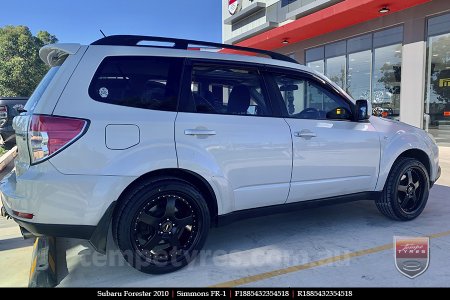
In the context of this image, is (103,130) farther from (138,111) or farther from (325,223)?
(325,223)

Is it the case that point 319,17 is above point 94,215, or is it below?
above

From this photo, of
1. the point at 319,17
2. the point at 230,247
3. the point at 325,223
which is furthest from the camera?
the point at 319,17

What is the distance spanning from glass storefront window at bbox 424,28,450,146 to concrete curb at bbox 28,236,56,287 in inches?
436

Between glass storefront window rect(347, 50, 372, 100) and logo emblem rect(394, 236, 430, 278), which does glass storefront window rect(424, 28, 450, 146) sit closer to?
glass storefront window rect(347, 50, 372, 100)

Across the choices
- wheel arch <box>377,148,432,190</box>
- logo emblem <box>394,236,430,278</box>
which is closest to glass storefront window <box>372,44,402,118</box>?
wheel arch <box>377,148,432,190</box>

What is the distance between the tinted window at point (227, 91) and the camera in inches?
123

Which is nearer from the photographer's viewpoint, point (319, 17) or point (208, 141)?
point (208, 141)

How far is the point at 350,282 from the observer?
2.82 metres

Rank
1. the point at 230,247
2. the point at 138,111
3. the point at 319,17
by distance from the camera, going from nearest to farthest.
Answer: the point at 138,111
the point at 230,247
the point at 319,17

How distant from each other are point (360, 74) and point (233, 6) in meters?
11.0

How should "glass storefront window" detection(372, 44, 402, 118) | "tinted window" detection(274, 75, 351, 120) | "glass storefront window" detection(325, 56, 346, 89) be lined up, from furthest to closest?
1. "glass storefront window" detection(325, 56, 346, 89)
2. "glass storefront window" detection(372, 44, 402, 118)
3. "tinted window" detection(274, 75, 351, 120)

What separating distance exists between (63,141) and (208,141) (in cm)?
112

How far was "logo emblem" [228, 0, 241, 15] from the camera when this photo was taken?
2067 centimetres
